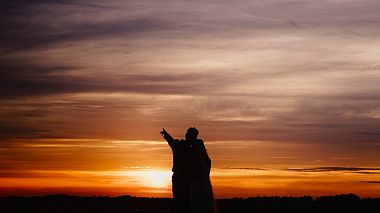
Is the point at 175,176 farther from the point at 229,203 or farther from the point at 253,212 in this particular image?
the point at 229,203

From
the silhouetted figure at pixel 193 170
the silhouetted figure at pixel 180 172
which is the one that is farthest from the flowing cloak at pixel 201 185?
the silhouetted figure at pixel 180 172

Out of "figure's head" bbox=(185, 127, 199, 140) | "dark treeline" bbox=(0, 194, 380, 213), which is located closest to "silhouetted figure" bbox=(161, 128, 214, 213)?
"figure's head" bbox=(185, 127, 199, 140)

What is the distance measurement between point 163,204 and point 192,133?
16.3m

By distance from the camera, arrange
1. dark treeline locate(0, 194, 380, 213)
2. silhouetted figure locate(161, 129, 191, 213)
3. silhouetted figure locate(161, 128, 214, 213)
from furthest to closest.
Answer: dark treeline locate(0, 194, 380, 213) < silhouetted figure locate(161, 129, 191, 213) < silhouetted figure locate(161, 128, 214, 213)

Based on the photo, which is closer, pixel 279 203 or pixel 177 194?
pixel 177 194

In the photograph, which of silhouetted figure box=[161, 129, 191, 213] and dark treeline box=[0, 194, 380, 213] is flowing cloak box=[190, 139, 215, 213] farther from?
dark treeline box=[0, 194, 380, 213]

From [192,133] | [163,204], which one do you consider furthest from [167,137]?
[163,204]

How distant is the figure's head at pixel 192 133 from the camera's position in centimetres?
2138

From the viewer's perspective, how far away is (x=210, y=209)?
22031 mm

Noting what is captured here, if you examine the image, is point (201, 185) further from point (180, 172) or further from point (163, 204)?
point (163, 204)

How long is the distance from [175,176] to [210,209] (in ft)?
5.38

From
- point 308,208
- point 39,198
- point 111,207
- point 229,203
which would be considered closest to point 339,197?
point 308,208

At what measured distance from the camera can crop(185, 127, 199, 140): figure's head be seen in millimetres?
21375

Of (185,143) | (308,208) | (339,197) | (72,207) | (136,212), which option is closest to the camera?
(185,143)
